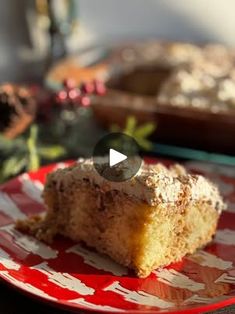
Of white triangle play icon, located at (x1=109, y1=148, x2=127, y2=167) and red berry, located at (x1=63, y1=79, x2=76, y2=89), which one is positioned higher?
red berry, located at (x1=63, y1=79, x2=76, y2=89)

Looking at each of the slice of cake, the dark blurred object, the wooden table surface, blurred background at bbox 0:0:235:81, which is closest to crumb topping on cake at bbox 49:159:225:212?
the slice of cake

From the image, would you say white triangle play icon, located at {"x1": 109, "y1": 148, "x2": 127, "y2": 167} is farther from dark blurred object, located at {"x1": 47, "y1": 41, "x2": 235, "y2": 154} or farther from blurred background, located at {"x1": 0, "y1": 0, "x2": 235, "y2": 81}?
blurred background, located at {"x1": 0, "y1": 0, "x2": 235, "y2": 81}

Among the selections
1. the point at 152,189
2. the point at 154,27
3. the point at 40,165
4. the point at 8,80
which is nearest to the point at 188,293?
the point at 152,189

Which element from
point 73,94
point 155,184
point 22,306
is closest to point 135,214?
point 155,184

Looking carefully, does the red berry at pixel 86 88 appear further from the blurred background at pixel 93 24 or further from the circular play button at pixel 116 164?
the blurred background at pixel 93 24

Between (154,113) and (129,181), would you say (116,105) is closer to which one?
(154,113)
